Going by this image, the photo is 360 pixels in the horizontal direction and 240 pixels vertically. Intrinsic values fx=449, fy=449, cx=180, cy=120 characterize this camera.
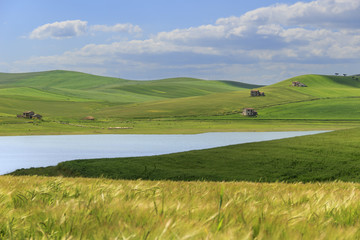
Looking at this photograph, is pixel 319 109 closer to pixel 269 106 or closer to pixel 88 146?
pixel 269 106

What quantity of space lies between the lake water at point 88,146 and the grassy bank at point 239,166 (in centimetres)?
2247

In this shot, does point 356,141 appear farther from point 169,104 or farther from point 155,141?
point 169,104

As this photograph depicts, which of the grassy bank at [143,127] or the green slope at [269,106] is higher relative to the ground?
the green slope at [269,106]

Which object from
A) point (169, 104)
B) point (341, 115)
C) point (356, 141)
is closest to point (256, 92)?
point (169, 104)

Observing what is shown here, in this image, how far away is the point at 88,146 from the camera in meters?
74.2

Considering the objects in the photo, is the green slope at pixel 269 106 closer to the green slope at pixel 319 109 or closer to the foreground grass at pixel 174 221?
the green slope at pixel 319 109

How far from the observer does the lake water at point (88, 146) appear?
58875mm

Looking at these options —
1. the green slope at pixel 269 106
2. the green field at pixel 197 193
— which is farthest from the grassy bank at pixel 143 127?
the green slope at pixel 269 106

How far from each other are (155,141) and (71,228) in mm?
78897

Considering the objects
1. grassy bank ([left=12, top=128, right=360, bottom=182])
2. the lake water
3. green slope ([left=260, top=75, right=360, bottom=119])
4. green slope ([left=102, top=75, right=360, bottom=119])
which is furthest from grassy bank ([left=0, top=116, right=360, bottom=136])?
grassy bank ([left=12, top=128, right=360, bottom=182])

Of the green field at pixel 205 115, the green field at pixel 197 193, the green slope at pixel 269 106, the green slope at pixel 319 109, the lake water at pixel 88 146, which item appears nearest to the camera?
the green field at pixel 197 193

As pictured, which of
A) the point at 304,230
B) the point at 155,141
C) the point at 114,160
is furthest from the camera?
the point at 155,141

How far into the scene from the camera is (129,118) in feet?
467

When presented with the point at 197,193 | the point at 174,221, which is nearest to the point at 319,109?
the point at 197,193
